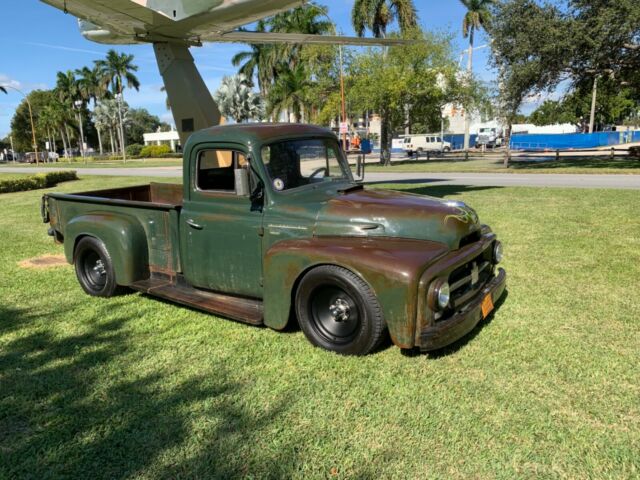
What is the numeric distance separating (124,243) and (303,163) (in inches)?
76.8

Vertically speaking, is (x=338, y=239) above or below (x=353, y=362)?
above

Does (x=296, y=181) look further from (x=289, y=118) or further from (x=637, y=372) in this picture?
(x=289, y=118)

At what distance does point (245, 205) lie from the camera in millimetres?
4117

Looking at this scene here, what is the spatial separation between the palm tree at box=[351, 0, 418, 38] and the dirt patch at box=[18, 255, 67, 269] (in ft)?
99.6

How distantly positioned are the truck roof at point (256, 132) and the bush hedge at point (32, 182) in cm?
1721

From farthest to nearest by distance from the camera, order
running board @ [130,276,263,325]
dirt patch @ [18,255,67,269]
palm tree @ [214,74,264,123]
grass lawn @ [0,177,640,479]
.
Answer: palm tree @ [214,74,264,123]
dirt patch @ [18,255,67,269]
running board @ [130,276,263,325]
grass lawn @ [0,177,640,479]

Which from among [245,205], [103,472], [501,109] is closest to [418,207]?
[245,205]

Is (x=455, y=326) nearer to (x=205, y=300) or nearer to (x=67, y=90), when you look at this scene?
(x=205, y=300)

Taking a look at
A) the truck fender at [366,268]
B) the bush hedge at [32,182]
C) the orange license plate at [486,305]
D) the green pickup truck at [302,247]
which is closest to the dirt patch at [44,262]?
the green pickup truck at [302,247]

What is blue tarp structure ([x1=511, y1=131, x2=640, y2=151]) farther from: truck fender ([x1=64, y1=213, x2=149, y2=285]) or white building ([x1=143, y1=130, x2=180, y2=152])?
white building ([x1=143, y1=130, x2=180, y2=152])

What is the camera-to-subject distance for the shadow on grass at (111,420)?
8.42 feet

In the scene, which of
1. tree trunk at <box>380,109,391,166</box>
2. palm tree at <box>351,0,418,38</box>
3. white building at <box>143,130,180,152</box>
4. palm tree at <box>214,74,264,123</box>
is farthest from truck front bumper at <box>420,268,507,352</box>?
white building at <box>143,130,180,152</box>

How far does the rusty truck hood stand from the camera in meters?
3.64

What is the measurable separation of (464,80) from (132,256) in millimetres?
28816
